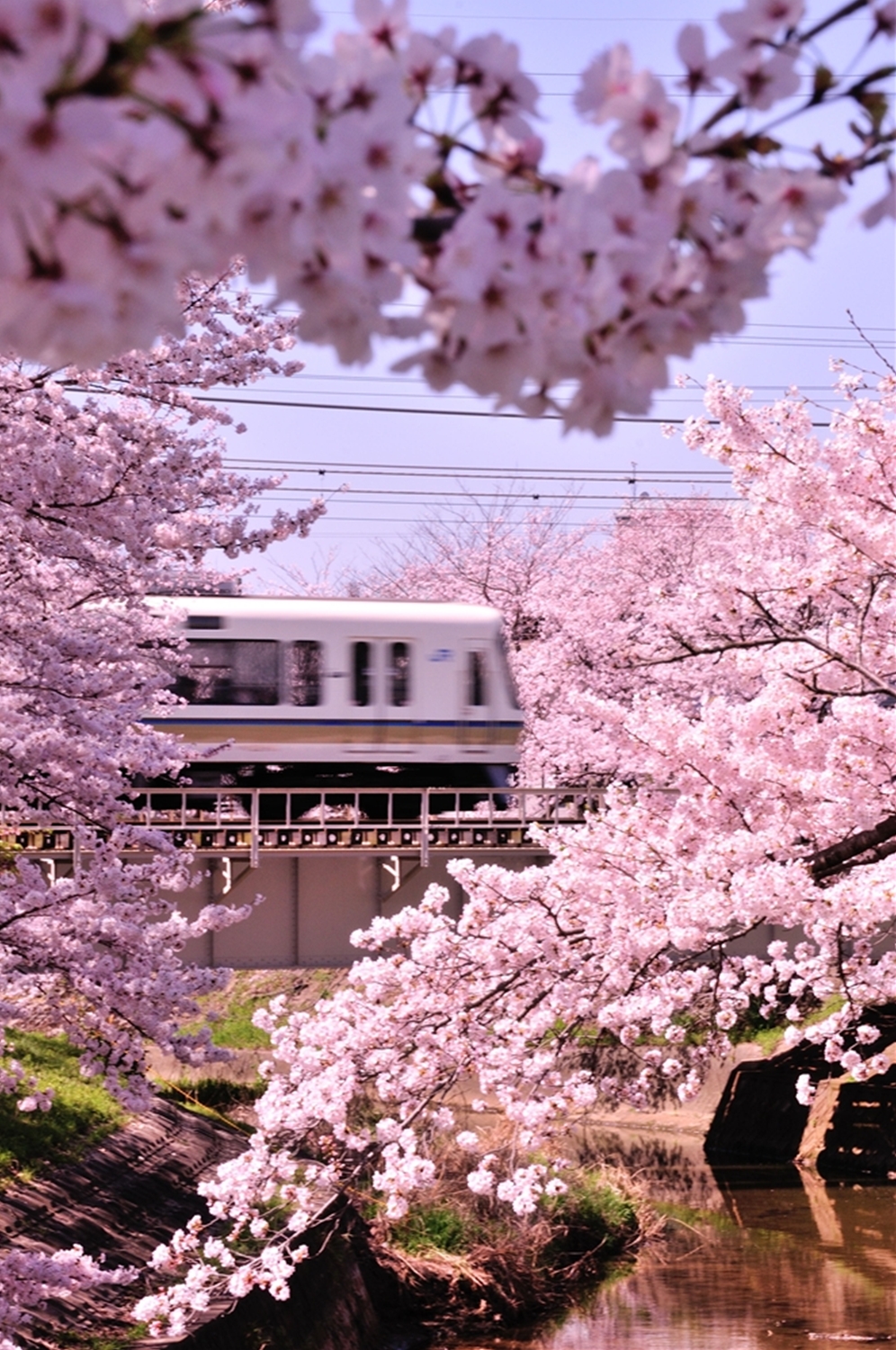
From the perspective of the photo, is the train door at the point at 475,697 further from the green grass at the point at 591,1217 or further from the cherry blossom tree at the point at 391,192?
the cherry blossom tree at the point at 391,192

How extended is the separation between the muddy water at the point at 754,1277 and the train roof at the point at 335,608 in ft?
28.9

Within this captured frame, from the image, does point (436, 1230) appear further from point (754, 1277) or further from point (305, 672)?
point (305, 672)

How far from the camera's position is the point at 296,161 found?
58.7 inches

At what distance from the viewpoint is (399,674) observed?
73.9 feet

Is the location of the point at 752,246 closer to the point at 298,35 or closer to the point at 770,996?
the point at 298,35

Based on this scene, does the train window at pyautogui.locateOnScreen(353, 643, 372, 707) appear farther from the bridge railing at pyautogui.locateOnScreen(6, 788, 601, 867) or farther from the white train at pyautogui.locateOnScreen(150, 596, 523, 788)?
the bridge railing at pyautogui.locateOnScreen(6, 788, 601, 867)

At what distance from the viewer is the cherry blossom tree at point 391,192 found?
1337mm

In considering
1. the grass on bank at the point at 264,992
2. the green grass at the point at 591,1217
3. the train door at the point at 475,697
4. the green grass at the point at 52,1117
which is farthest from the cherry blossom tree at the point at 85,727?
the grass on bank at the point at 264,992

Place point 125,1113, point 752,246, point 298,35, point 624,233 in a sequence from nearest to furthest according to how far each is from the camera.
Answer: point 298,35 < point 624,233 < point 752,246 < point 125,1113

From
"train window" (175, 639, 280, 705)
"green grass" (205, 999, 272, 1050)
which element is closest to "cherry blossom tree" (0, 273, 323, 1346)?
"train window" (175, 639, 280, 705)

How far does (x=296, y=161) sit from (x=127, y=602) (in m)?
8.13

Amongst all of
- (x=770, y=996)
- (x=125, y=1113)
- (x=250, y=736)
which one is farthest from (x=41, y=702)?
(x=250, y=736)

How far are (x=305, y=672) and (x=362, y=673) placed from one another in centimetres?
88

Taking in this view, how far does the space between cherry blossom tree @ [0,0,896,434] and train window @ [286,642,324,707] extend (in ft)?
66.7
